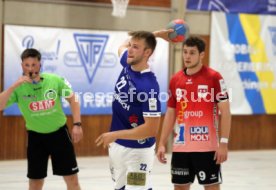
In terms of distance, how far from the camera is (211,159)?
637 centimetres

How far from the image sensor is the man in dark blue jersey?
541 cm

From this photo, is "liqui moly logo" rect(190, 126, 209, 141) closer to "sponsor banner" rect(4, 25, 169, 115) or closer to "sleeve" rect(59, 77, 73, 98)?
"sleeve" rect(59, 77, 73, 98)

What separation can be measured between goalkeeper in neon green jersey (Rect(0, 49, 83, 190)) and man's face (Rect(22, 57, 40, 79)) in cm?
9

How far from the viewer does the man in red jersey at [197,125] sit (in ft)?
20.7

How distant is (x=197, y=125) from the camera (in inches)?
252

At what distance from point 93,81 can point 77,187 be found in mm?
6127

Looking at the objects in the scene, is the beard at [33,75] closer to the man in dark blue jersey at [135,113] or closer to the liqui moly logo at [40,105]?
the liqui moly logo at [40,105]

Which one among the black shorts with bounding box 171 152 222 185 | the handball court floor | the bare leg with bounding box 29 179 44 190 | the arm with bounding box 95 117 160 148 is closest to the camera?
the arm with bounding box 95 117 160 148

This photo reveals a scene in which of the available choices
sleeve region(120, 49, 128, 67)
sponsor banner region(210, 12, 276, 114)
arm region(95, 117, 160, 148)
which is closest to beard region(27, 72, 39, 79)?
sleeve region(120, 49, 128, 67)

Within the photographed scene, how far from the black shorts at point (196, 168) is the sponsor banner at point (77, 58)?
6335mm

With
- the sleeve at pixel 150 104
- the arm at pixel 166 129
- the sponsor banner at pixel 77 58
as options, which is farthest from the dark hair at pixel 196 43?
the sponsor banner at pixel 77 58

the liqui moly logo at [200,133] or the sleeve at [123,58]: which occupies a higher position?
the sleeve at [123,58]

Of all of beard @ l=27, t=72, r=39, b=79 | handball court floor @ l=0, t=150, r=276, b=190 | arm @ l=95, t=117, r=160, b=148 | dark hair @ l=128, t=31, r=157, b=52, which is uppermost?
dark hair @ l=128, t=31, r=157, b=52

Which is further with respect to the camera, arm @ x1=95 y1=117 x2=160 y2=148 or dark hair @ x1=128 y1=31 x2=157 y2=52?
dark hair @ x1=128 y1=31 x2=157 y2=52
